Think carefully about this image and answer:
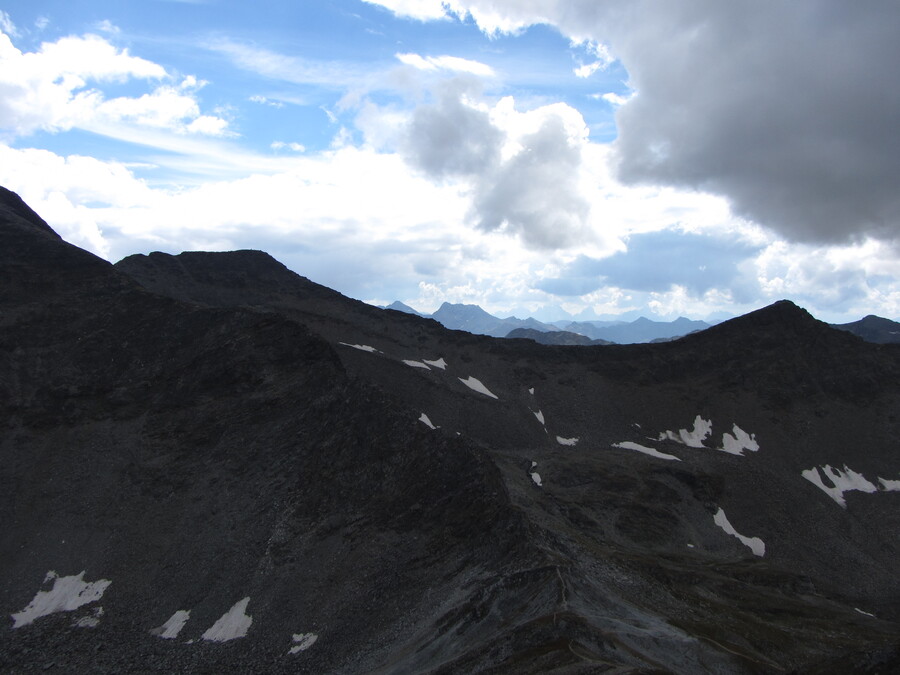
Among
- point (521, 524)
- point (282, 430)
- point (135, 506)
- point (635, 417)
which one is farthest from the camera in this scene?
point (635, 417)

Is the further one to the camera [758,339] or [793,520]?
[758,339]

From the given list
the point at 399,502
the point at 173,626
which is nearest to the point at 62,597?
the point at 173,626

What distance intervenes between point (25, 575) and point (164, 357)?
104ft

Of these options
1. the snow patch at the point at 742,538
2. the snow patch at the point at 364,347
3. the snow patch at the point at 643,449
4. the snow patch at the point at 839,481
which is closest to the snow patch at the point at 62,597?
the snow patch at the point at 364,347

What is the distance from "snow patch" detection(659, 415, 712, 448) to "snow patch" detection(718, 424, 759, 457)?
312cm

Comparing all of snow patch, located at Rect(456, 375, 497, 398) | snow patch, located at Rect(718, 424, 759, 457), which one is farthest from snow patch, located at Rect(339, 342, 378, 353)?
snow patch, located at Rect(718, 424, 759, 457)

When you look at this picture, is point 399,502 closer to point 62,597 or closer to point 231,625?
point 231,625

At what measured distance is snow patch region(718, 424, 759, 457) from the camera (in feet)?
336

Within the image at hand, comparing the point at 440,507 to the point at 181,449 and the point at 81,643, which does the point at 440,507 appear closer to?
the point at 81,643

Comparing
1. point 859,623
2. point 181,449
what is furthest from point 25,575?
point 859,623

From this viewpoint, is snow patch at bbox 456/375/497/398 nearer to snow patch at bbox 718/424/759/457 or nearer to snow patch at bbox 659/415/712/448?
snow patch at bbox 659/415/712/448

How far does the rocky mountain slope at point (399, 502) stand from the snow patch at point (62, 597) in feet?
0.82

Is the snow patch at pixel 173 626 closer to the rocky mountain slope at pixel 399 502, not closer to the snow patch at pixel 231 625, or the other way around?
the rocky mountain slope at pixel 399 502

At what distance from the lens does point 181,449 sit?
6831cm
